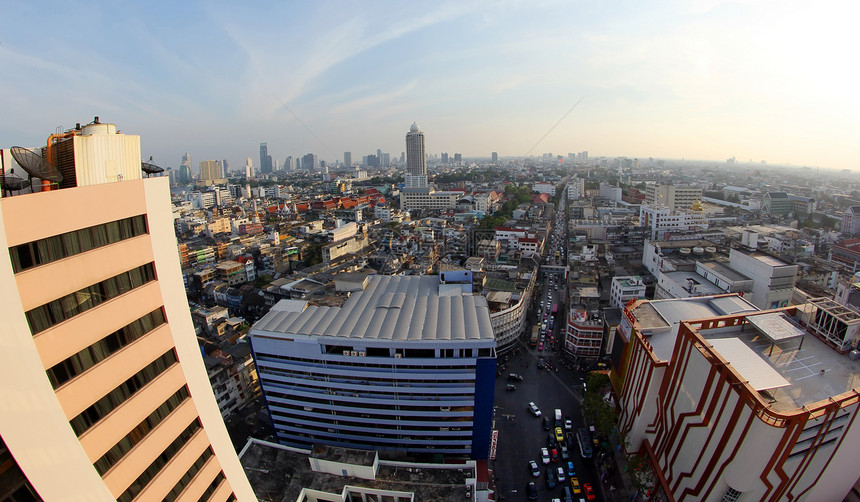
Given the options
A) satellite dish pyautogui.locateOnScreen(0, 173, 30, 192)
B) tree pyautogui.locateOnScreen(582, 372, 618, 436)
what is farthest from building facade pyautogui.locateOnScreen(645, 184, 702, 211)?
satellite dish pyautogui.locateOnScreen(0, 173, 30, 192)

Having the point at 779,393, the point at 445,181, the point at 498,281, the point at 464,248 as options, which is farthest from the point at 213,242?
the point at 445,181

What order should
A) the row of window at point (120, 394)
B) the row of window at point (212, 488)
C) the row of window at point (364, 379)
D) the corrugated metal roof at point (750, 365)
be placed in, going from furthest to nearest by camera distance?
the row of window at point (364, 379) → the corrugated metal roof at point (750, 365) → the row of window at point (212, 488) → the row of window at point (120, 394)

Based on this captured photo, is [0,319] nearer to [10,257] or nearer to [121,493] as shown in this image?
[10,257]

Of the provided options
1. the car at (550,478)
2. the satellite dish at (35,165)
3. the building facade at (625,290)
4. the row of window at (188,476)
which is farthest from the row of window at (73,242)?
the building facade at (625,290)

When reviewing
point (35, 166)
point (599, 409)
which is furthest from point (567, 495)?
point (35, 166)

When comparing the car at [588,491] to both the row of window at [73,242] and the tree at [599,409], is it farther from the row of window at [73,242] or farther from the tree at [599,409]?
the row of window at [73,242]

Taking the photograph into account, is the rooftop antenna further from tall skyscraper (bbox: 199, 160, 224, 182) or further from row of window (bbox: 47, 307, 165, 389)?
tall skyscraper (bbox: 199, 160, 224, 182)
